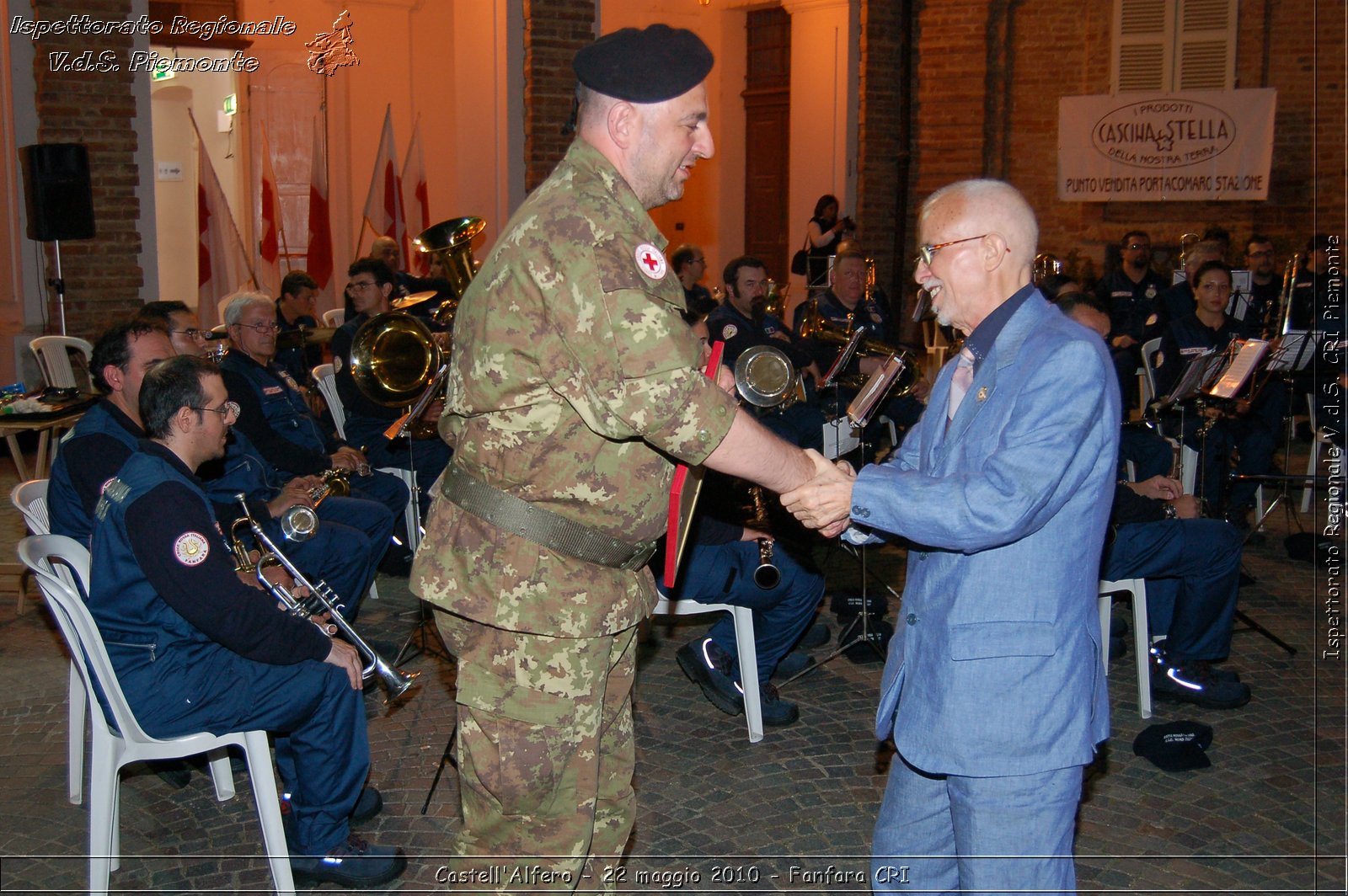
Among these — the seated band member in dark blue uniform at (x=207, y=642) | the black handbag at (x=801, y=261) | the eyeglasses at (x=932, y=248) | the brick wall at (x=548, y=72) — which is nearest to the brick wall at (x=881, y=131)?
the black handbag at (x=801, y=261)

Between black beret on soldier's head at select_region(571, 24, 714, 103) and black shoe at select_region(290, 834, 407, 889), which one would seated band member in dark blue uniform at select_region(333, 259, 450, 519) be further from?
black beret on soldier's head at select_region(571, 24, 714, 103)

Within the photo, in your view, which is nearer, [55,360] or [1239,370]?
[1239,370]

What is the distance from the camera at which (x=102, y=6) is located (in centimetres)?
943

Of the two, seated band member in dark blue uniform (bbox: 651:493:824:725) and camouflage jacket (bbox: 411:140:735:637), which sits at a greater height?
camouflage jacket (bbox: 411:140:735:637)

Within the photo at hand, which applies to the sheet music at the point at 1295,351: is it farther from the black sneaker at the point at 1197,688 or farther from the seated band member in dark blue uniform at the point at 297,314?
the seated band member in dark blue uniform at the point at 297,314

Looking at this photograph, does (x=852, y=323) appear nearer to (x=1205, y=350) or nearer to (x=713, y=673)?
(x=1205, y=350)

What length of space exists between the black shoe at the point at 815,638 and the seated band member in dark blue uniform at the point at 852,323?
260 cm

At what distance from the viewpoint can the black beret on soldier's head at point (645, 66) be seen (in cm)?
252

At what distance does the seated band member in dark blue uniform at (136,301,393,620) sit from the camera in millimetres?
5383

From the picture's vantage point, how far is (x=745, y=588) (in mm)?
4961

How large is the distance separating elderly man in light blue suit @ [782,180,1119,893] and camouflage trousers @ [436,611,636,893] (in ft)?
2.17

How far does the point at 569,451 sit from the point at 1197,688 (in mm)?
4048

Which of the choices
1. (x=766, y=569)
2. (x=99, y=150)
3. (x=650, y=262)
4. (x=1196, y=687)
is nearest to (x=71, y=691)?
(x=766, y=569)

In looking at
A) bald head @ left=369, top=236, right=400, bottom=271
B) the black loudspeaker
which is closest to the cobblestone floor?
the black loudspeaker
